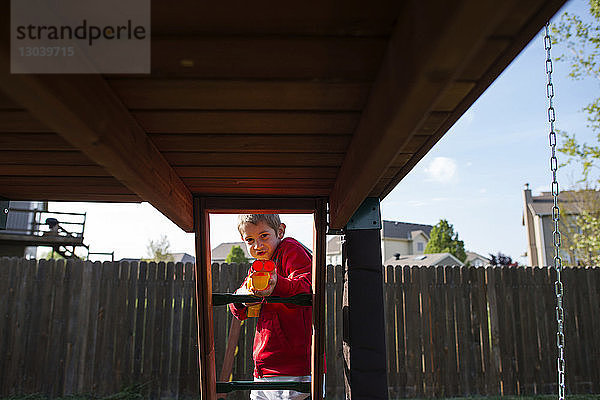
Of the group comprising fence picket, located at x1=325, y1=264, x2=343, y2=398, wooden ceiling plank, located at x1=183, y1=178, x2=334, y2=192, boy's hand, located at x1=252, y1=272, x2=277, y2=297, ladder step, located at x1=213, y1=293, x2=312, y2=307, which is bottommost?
fence picket, located at x1=325, y1=264, x2=343, y2=398

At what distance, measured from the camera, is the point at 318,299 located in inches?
95.5

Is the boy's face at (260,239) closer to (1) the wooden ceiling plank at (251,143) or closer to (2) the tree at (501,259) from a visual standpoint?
(1) the wooden ceiling plank at (251,143)

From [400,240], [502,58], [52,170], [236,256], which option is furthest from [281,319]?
[400,240]

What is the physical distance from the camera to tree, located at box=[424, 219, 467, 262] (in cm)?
2734

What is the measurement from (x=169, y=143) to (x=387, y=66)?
0.97 metres

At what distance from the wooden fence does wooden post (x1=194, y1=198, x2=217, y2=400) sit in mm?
3006

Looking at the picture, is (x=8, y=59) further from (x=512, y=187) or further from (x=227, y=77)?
(x=512, y=187)

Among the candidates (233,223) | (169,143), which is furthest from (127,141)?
(233,223)

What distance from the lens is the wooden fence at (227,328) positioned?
5.32 meters

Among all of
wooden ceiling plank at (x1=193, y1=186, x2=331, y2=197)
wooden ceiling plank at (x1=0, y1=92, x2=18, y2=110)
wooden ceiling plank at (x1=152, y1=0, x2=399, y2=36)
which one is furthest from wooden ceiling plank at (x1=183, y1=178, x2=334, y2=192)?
wooden ceiling plank at (x1=152, y1=0, x2=399, y2=36)

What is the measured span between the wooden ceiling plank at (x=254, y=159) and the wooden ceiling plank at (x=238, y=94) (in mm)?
433

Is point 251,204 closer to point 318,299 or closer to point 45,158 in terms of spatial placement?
point 318,299

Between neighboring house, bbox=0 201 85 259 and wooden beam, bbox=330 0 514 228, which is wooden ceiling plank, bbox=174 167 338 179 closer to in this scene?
wooden beam, bbox=330 0 514 228

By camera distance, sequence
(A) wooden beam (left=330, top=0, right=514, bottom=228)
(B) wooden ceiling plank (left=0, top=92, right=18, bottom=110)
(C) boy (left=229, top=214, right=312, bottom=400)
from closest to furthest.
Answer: (A) wooden beam (left=330, top=0, right=514, bottom=228) < (B) wooden ceiling plank (left=0, top=92, right=18, bottom=110) < (C) boy (left=229, top=214, right=312, bottom=400)
